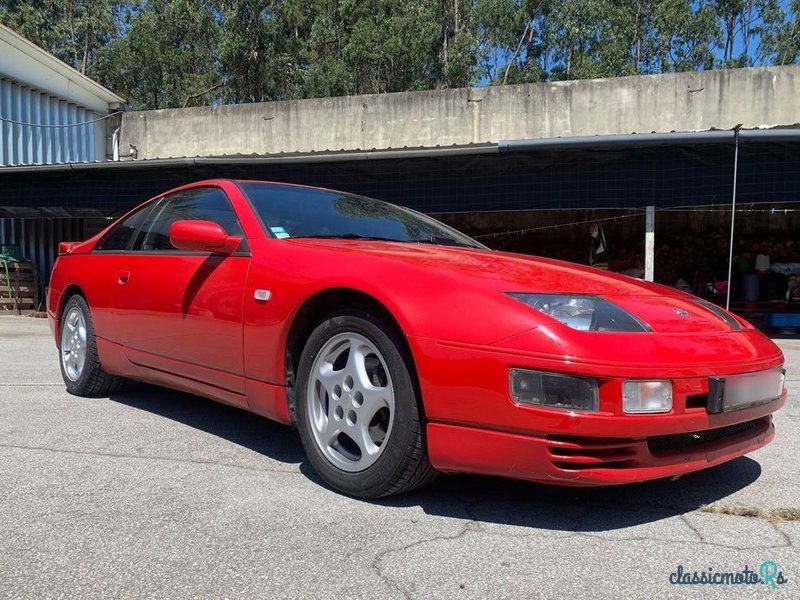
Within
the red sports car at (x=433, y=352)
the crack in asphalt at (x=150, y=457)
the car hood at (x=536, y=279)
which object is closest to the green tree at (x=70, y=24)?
the crack in asphalt at (x=150, y=457)

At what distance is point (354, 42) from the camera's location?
22516mm

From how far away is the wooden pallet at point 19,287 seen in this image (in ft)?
40.4

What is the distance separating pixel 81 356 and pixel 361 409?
2.79 metres

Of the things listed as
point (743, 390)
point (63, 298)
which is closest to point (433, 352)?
point (743, 390)

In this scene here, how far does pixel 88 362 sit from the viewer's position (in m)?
4.32

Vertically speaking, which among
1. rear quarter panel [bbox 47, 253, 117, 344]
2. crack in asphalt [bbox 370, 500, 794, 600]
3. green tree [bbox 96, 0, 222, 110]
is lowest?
crack in asphalt [bbox 370, 500, 794, 600]

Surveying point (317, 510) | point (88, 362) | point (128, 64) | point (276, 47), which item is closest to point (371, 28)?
point (276, 47)

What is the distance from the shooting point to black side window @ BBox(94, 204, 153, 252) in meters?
4.19

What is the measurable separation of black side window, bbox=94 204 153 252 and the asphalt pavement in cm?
134

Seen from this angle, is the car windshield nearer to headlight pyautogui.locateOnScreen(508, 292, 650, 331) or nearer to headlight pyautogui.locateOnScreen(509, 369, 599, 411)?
headlight pyautogui.locateOnScreen(508, 292, 650, 331)

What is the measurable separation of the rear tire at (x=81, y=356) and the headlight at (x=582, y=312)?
316 cm

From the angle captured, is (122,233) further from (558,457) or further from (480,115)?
(480,115)

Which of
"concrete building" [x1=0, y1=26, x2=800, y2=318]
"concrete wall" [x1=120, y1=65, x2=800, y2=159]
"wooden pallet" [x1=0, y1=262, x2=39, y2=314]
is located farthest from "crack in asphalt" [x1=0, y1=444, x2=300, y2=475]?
"wooden pallet" [x1=0, y1=262, x2=39, y2=314]

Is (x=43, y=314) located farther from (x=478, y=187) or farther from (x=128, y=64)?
(x=128, y=64)
